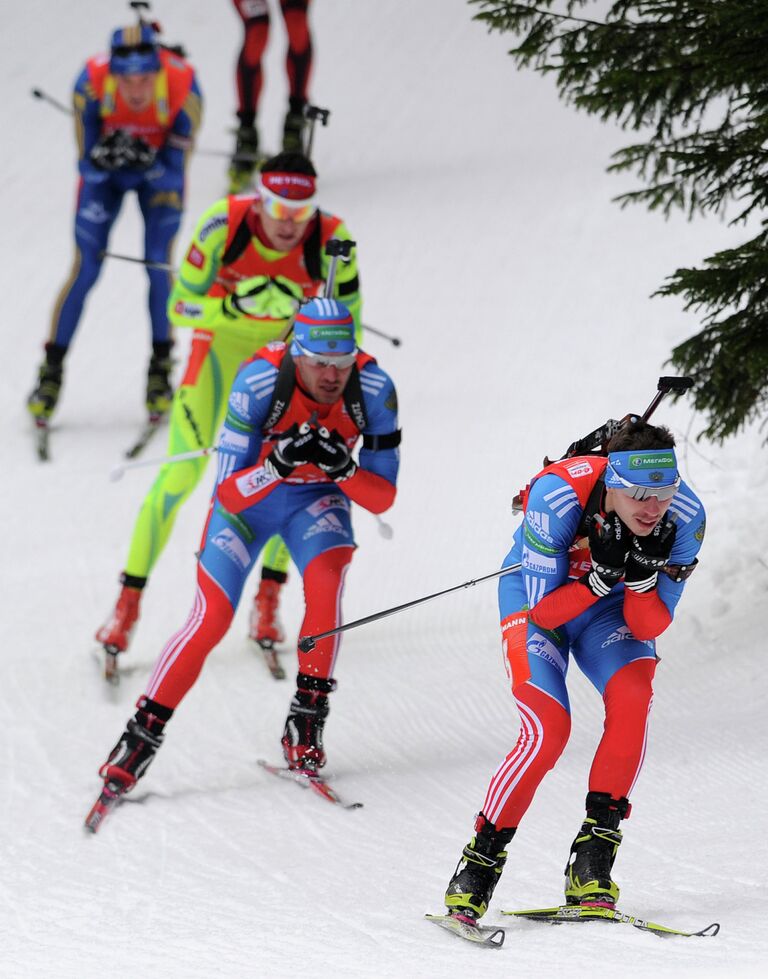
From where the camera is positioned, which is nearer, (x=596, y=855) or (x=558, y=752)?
(x=596, y=855)

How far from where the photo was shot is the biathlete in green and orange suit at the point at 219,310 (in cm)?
704

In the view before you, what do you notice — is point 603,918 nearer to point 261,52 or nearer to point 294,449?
point 294,449

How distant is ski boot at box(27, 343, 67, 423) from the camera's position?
9.68 metres

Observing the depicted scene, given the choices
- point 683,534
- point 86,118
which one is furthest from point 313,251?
point 683,534

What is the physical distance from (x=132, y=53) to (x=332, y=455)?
445cm

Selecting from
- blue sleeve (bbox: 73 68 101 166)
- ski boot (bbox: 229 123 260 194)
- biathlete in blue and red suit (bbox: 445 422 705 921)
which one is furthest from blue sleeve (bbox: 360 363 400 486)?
ski boot (bbox: 229 123 260 194)

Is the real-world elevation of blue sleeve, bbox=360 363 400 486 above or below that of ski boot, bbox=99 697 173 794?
above

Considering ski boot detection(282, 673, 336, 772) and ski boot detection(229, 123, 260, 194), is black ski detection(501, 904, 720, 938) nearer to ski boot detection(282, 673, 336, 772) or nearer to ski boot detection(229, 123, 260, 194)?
ski boot detection(282, 673, 336, 772)

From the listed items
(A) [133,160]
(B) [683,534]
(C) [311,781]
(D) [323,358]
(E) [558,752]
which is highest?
(A) [133,160]

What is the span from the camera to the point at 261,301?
7.02 metres

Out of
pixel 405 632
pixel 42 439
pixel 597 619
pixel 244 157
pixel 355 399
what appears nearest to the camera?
pixel 597 619

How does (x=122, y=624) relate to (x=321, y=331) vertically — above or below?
below

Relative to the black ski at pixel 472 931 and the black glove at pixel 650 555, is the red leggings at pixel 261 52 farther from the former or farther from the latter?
the black ski at pixel 472 931

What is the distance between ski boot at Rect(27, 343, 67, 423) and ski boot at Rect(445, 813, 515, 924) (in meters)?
5.99
